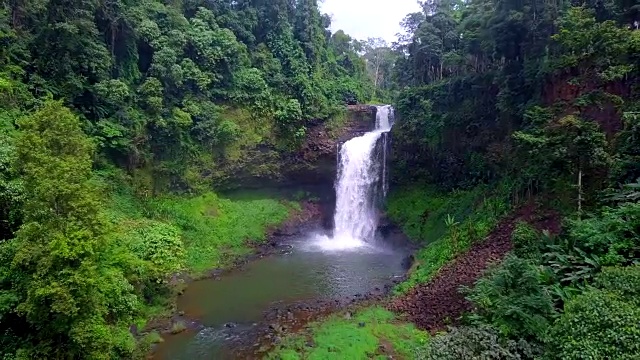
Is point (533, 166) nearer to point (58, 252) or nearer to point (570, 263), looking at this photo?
point (570, 263)

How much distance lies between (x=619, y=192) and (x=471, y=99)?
1480 centimetres

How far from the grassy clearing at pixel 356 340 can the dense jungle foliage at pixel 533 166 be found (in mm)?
2076

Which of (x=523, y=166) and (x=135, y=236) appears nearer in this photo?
(x=135, y=236)

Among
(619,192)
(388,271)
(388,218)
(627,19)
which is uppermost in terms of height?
(627,19)

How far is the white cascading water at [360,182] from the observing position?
30203 mm

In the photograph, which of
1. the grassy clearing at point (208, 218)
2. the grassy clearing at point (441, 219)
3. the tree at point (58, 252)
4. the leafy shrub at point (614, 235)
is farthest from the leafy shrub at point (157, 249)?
the leafy shrub at point (614, 235)

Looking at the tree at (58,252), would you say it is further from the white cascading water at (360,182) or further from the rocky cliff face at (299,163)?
the white cascading water at (360,182)

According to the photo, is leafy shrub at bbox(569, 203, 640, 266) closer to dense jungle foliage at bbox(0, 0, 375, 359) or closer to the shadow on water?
the shadow on water

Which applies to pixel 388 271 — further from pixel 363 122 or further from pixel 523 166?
pixel 363 122

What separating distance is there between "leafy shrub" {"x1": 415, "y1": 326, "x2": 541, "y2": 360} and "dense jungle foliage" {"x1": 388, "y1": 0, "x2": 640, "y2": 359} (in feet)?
0.09

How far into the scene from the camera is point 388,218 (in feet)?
95.3

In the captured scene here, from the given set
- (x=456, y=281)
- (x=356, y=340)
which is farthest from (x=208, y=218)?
(x=456, y=281)

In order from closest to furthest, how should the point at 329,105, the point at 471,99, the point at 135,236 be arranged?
the point at 135,236, the point at 471,99, the point at 329,105

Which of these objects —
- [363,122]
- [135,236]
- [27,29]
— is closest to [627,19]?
[363,122]
